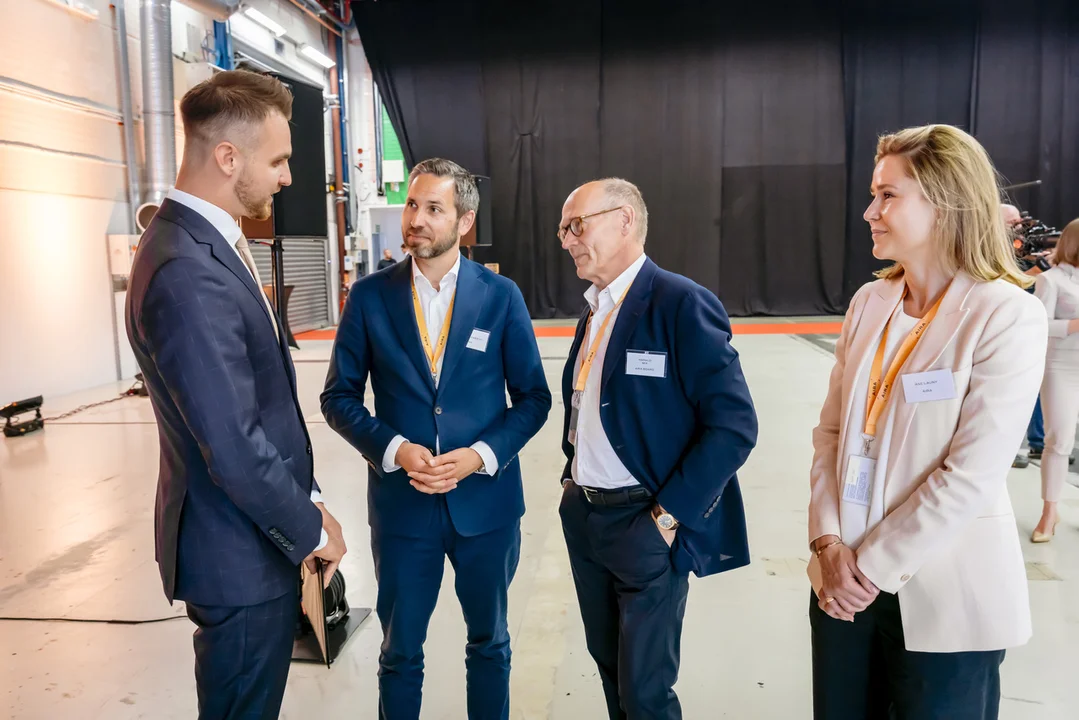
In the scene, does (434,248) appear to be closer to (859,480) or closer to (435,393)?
(435,393)

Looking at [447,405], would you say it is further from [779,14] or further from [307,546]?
[779,14]

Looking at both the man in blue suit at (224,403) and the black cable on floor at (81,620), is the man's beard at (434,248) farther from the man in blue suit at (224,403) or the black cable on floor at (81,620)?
the black cable on floor at (81,620)

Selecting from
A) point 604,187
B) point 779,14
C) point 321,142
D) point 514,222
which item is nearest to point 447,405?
point 604,187

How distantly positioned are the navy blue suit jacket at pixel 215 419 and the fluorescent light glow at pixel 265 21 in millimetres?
9022

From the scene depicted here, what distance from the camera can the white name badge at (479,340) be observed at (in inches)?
68.0

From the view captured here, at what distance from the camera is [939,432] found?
1.17 metres

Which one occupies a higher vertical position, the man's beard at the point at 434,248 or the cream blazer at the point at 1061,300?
the man's beard at the point at 434,248

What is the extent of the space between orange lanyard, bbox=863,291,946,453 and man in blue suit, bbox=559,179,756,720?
260 mm

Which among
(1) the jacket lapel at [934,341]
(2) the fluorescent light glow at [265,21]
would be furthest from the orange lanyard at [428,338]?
(2) the fluorescent light glow at [265,21]

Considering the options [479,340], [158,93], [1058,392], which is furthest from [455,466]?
[158,93]

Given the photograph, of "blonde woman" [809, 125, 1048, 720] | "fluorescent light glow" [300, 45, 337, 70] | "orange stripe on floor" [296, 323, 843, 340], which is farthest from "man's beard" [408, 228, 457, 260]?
"fluorescent light glow" [300, 45, 337, 70]

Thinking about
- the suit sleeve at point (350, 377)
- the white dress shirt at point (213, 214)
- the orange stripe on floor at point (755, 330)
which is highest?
the white dress shirt at point (213, 214)

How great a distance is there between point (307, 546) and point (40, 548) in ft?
9.19

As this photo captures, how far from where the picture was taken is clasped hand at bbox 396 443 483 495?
159 centimetres
